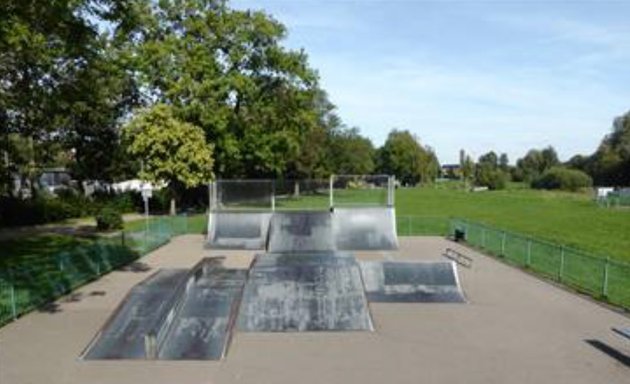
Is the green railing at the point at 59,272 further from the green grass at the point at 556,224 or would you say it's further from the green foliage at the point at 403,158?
the green foliage at the point at 403,158

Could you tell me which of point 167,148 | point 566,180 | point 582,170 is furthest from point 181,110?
point 582,170

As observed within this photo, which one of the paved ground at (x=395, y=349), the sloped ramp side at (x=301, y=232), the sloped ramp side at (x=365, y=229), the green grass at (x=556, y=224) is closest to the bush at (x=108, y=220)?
the green grass at (x=556, y=224)

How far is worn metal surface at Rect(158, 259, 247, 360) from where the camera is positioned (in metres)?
11.7

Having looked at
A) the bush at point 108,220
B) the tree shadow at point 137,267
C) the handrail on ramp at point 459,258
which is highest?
the bush at point 108,220

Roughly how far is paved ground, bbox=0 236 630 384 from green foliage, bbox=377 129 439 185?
11846 centimetres

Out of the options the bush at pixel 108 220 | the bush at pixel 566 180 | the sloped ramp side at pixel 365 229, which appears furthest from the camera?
the bush at pixel 566 180

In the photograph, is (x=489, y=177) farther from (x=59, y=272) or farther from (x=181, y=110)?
(x=59, y=272)

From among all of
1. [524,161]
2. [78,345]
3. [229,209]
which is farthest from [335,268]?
[524,161]

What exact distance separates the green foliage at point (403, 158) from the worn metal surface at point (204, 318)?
391 feet

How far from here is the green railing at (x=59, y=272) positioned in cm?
1491

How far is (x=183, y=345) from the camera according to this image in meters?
11.9

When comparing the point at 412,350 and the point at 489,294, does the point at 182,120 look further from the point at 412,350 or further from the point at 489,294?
the point at 412,350

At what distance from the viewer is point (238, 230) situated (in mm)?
28797

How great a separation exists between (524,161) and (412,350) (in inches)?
6424
